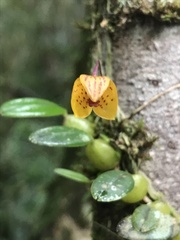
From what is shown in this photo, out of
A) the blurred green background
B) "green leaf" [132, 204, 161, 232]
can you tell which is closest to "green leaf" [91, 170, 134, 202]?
"green leaf" [132, 204, 161, 232]

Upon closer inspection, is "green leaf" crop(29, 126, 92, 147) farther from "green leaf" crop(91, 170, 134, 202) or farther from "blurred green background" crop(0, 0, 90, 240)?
"blurred green background" crop(0, 0, 90, 240)

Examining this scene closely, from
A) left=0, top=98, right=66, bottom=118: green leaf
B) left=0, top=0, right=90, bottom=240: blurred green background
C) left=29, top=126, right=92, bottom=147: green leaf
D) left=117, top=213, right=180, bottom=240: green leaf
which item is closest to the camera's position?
left=117, top=213, right=180, bottom=240: green leaf

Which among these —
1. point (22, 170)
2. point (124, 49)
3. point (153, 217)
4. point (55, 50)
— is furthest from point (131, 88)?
point (55, 50)

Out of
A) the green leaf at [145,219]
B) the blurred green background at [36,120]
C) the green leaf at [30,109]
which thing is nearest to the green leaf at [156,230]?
the green leaf at [145,219]

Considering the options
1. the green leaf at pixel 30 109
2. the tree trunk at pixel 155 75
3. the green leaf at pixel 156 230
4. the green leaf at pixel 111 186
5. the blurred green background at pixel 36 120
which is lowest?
the blurred green background at pixel 36 120

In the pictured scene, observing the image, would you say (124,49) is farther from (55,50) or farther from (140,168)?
(55,50)

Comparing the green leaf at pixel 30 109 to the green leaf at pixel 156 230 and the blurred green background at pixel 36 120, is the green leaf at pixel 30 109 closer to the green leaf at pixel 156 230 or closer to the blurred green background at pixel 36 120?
the green leaf at pixel 156 230
